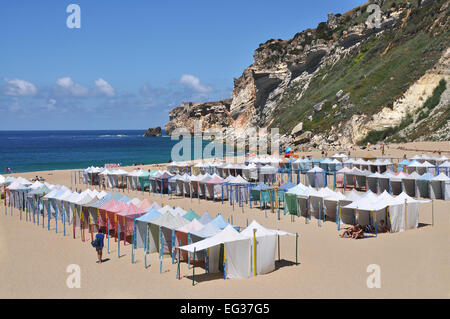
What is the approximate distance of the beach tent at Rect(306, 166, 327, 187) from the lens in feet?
109

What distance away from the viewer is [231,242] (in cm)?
1300

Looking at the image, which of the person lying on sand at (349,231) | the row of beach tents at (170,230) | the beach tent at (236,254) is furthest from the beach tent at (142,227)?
the person lying on sand at (349,231)

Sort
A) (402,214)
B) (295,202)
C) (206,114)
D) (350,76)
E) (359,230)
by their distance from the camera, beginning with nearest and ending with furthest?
(359,230)
(402,214)
(295,202)
(350,76)
(206,114)

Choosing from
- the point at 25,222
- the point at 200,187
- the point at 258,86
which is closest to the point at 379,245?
the point at 200,187

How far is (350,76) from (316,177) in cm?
4502

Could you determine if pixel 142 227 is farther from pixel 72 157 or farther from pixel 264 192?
pixel 72 157

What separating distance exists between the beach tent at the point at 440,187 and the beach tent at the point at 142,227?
1724cm

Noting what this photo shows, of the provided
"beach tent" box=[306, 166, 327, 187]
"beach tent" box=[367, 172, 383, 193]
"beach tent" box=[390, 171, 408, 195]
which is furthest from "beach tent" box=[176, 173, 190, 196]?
"beach tent" box=[390, 171, 408, 195]

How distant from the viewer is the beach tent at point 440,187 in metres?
25.3

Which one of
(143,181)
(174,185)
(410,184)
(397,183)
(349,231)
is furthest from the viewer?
(143,181)

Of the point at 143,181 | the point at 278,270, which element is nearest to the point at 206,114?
the point at 143,181

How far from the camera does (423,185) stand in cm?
2628

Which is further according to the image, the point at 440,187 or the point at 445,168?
the point at 445,168

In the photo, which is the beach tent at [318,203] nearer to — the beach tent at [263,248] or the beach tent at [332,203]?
the beach tent at [332,203]
